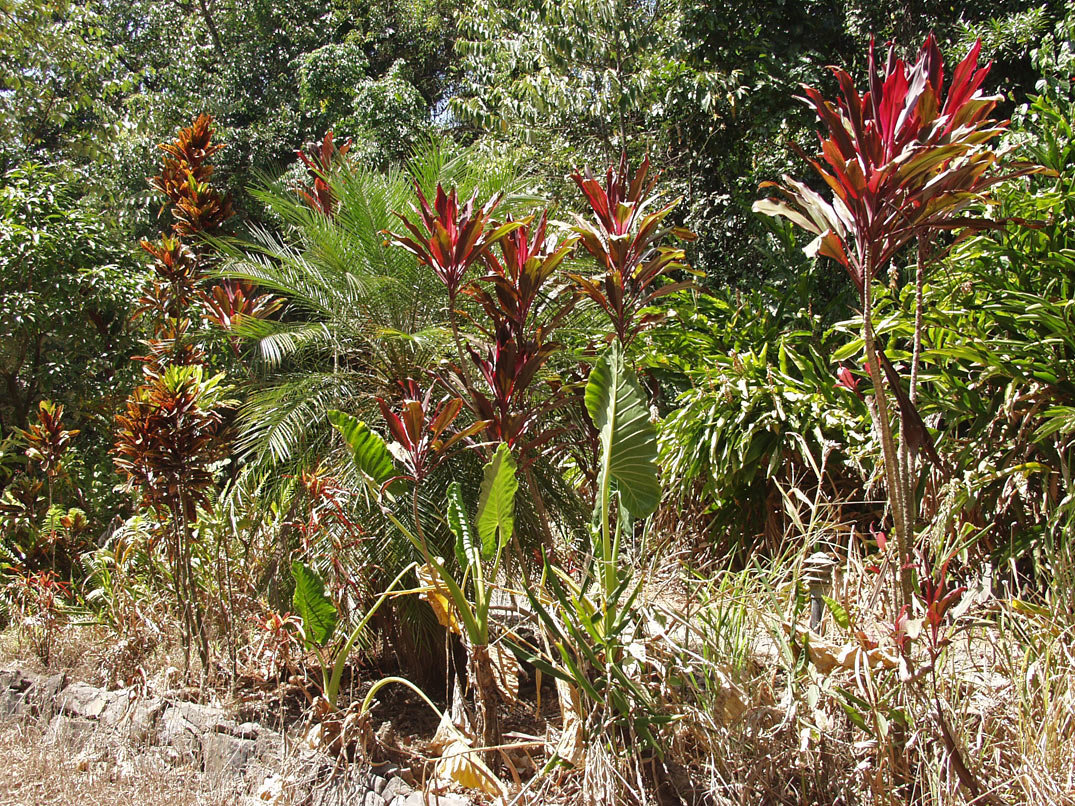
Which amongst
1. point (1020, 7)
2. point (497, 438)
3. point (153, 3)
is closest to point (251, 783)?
point (497, 438)

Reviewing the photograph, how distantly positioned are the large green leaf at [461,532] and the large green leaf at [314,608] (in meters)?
0.57

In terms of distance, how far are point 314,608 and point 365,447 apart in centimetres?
69

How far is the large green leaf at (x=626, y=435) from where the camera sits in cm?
270

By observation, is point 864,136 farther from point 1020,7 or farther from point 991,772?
point 1020,7

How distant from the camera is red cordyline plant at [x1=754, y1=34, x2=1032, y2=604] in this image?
7.47 feet

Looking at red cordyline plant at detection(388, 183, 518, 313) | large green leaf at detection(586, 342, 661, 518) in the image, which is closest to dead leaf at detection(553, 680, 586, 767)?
large green leaf at detection(586, 342, 661, 518)

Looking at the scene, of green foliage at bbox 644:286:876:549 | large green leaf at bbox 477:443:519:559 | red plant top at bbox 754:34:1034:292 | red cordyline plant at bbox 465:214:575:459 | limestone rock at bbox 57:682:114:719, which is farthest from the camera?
green foliage at bbox 644:286:876:549

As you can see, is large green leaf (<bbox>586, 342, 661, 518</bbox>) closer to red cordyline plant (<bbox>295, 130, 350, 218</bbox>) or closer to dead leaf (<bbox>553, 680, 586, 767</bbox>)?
dead leaf (<bbox>553, 680, 586, 767</bbox>)

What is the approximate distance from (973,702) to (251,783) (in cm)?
249

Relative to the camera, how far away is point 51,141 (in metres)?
11.8

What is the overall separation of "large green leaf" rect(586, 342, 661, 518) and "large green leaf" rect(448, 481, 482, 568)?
1.75 feet

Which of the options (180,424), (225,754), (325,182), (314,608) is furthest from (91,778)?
(325,182)

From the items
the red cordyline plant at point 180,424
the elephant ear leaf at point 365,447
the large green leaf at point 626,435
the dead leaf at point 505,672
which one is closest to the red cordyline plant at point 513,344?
the large green leaf at point 626,435

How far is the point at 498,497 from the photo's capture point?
260 cm
